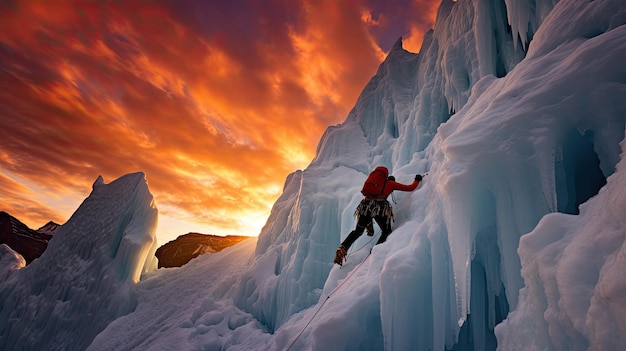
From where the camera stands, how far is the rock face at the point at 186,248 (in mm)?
30575

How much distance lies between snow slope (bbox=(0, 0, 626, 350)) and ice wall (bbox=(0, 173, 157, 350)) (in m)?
6.79

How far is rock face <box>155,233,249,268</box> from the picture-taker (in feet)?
100

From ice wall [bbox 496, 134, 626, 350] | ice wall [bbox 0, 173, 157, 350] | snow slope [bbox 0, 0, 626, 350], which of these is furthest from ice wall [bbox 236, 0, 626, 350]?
ice wall [bbox 0, 173, 157, 350]

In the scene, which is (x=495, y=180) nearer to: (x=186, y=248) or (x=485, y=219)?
(x=485, y=219)

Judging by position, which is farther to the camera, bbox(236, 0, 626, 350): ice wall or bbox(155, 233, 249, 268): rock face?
bbox(155, 233, 249, 268): rock face

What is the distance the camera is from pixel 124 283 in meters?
14.0

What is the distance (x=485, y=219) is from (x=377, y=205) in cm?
237

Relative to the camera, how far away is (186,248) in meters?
31.6

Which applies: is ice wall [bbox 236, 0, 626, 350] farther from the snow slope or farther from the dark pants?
the dark pants

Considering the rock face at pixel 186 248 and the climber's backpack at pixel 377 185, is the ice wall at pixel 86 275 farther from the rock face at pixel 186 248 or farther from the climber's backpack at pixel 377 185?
the rock face at pixel 186 248

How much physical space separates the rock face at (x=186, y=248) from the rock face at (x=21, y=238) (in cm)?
→ 1630

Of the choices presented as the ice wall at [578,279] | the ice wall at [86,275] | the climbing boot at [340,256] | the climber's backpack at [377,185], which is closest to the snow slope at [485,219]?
the ice wall at [578,279]

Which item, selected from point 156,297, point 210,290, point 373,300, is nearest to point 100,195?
point 156,297

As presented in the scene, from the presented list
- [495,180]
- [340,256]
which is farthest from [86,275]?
[495,180]
